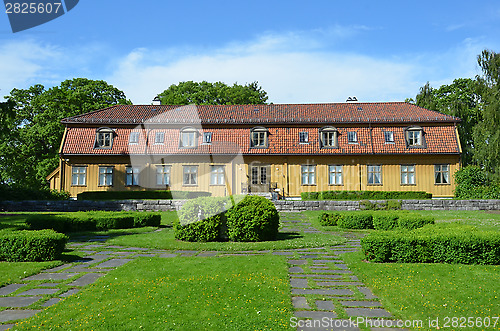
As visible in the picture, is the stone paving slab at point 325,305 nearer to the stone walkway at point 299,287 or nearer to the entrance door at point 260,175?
the stone walkway at point 299,287

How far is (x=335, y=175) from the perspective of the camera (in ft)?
102

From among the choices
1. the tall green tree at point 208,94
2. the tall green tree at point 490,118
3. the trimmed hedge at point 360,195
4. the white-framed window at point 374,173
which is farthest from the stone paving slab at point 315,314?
the tall green tree at point 208,94

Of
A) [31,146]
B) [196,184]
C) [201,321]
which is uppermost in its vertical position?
[31,146]

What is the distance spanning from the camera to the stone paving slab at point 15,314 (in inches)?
229

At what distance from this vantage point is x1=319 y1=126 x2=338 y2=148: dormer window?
31.0m

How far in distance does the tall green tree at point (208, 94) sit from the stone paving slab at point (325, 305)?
149ft

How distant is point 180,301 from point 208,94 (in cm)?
4715

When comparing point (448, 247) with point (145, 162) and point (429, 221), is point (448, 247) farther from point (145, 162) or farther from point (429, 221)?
point (145, 162)

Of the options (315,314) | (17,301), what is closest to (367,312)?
(315,314)

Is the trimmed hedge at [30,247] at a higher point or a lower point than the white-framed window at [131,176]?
lower

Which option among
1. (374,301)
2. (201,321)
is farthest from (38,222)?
(374,301)

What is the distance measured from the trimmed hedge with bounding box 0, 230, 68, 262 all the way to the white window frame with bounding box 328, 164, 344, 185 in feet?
77.1

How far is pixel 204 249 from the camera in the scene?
11.4 metres

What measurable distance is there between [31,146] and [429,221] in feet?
113
